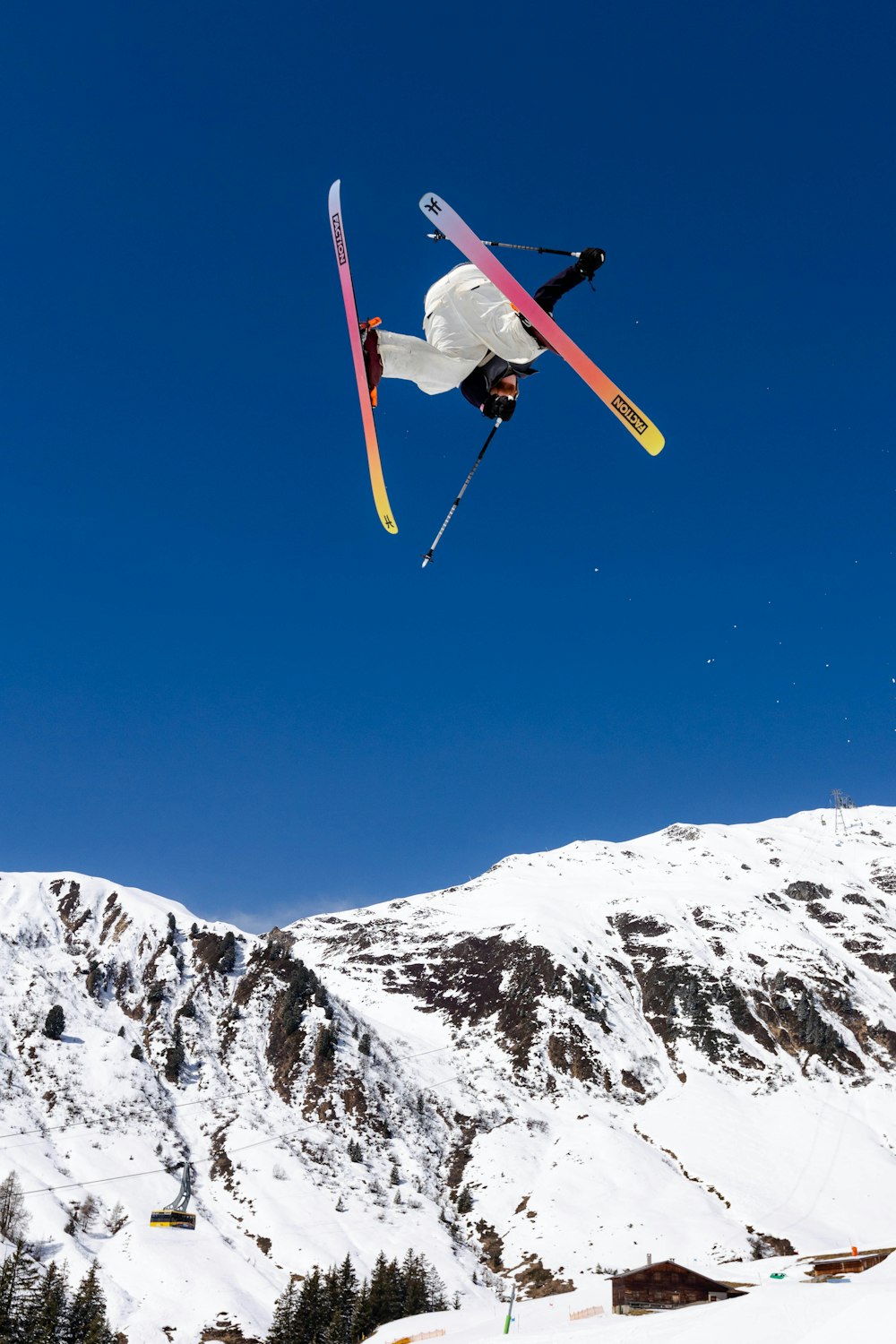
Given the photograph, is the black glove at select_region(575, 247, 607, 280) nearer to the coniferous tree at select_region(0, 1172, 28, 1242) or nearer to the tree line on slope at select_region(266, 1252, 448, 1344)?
the tree line on slope at select_region(266, 1252, 448, 1344)

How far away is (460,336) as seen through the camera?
10758 mm

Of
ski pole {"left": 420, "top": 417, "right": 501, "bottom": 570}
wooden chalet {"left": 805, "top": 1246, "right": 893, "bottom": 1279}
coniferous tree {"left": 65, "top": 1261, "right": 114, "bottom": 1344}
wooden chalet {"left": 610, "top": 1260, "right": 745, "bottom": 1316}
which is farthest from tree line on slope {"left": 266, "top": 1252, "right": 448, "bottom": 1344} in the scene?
ski pole {"left": 420, "top": 417, "right": 501, "bottom": 570}

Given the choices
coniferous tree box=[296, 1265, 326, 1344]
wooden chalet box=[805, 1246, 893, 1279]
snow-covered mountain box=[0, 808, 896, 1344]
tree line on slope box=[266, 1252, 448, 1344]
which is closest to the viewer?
Result: wooden chalet box=[805, 1246, 893, 1279]

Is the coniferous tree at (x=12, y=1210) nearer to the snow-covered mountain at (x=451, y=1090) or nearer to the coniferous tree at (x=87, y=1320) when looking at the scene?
the snow-covered mountain at (x=451, y=1090)

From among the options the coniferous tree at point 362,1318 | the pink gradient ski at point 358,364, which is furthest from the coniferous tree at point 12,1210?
the pink gradient ski at point 358,364

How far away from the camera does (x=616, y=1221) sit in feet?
210

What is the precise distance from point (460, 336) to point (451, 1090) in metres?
86.7

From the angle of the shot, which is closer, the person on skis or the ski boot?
the person on skis

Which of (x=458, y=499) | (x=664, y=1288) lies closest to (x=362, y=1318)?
(x=664, y=1288)

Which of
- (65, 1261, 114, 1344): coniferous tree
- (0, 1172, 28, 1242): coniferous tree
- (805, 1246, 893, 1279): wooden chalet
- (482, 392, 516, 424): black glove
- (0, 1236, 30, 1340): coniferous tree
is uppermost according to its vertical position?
(482, 392, 516, 424): black glove

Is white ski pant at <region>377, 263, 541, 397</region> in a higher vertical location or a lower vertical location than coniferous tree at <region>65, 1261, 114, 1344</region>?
higher

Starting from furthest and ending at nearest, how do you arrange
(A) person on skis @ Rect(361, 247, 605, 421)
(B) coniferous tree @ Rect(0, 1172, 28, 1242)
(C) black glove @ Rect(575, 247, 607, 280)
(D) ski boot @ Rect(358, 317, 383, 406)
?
(B) coniferous tree @ Rect(0, 1172, 28, 1242) → (D) ski boot @ Rect(358, 317, 383, 406) → (A) person on skis @ Rect(361, 247, 605, 421) → (C) black glove @ Rect(575, 247, 607, 280)

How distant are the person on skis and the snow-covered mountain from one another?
48.7 meters

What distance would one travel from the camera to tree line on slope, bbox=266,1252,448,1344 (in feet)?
131
